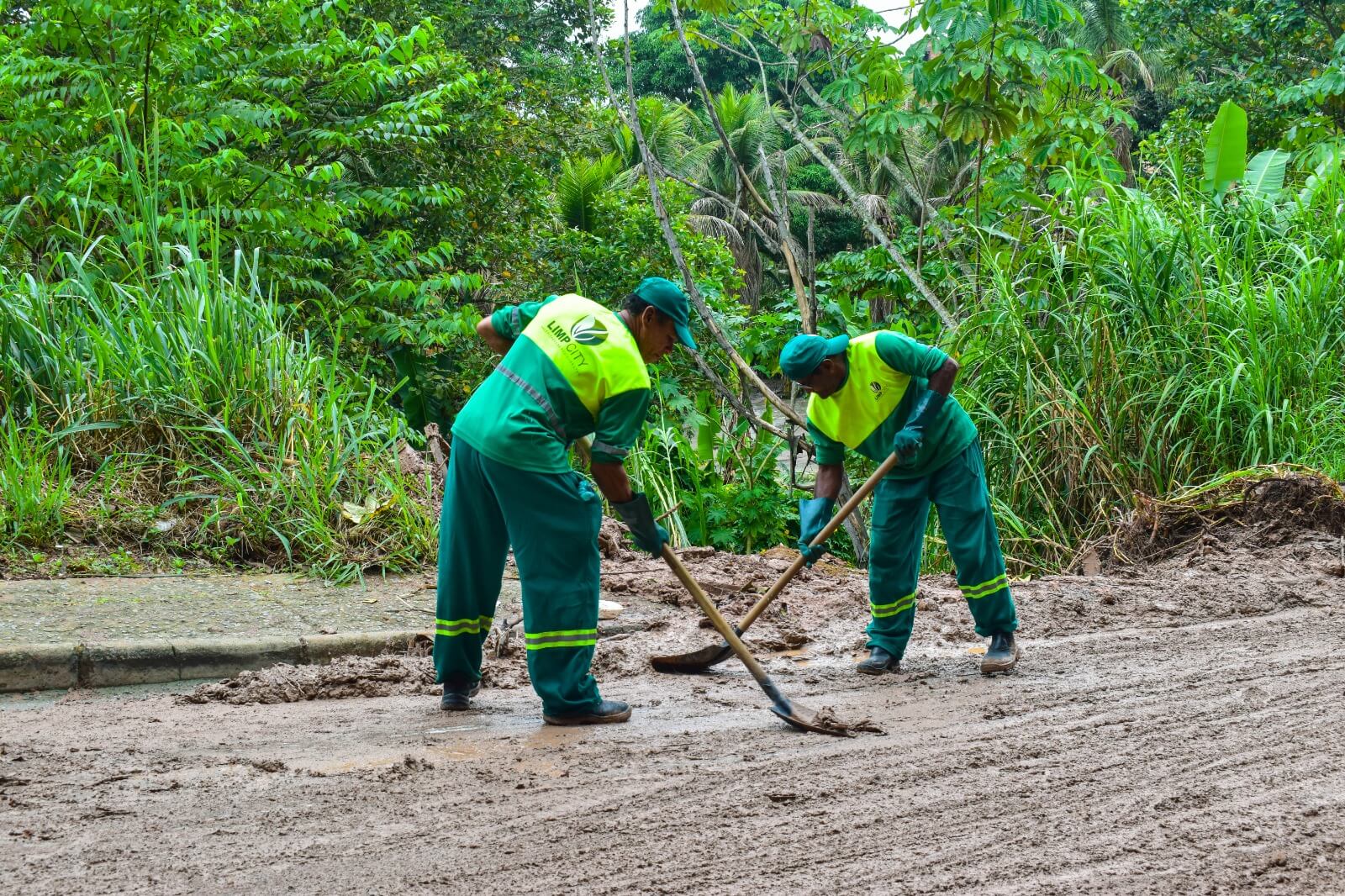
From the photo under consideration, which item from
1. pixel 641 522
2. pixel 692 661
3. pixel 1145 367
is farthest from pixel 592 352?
pixel 1145 367

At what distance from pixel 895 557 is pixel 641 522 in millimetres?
1554

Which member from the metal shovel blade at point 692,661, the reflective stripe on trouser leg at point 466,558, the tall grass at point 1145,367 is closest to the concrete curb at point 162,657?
the reflective stripe on trouser leg at point 466,558

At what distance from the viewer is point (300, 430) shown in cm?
669

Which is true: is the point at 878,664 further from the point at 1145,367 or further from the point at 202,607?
the point at 1145,367

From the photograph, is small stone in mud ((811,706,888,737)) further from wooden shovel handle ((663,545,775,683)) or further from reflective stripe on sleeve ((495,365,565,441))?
reflective stripe on sleeve ((495,365,565,441))

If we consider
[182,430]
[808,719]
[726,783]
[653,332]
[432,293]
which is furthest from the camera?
[432,293]

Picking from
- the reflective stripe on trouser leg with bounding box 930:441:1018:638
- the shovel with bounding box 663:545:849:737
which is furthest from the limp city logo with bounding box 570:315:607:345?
the reflective stripe on trouser leg with bounding box 930:441:1018:638

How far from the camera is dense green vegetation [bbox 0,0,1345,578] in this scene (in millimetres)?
6527

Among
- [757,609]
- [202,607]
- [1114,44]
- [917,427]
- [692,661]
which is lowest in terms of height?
[692,661]

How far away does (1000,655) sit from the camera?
511 cm

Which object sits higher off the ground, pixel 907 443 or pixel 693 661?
pixel 907 443

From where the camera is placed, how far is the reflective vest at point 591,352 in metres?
3.99

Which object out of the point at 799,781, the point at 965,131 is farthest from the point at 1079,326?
the point at 799,781

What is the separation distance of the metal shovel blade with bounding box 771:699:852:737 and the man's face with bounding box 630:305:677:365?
4.32ft
